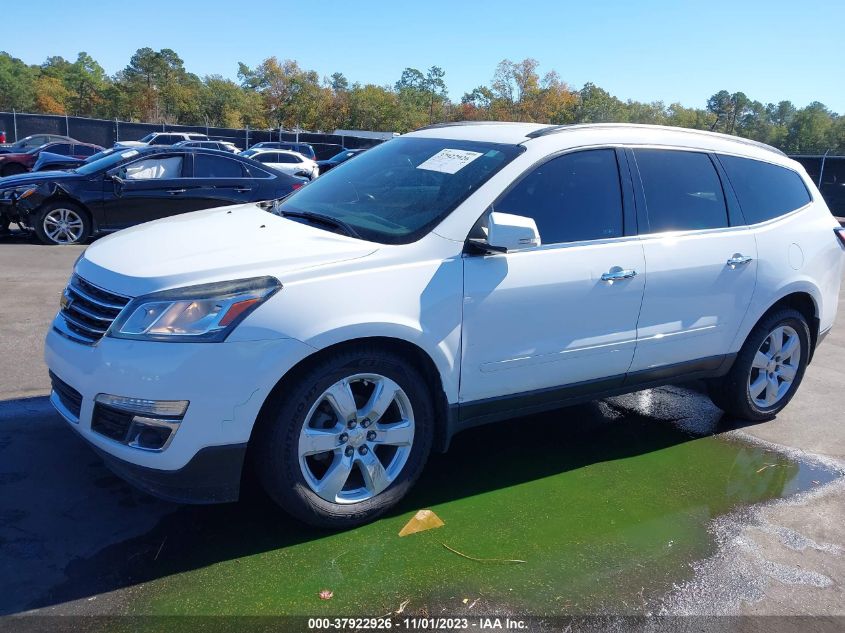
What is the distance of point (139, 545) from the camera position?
3.12 m

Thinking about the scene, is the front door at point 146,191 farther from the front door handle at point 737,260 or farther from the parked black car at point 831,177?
the parked black car at point 831,177

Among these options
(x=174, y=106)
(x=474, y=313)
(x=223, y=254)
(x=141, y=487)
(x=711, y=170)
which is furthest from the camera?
(x=174, y=106)

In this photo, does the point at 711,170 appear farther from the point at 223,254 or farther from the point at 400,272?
the point at 223,254

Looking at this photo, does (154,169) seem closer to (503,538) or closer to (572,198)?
(572,198)

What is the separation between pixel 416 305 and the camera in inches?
128

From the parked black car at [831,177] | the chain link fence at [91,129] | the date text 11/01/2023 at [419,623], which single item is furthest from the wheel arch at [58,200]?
the chain link fence at [91,129]

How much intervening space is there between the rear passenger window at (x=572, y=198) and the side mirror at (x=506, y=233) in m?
0.25

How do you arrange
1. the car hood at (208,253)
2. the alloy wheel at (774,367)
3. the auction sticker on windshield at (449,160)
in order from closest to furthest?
the car hood at (208,253), the auction sticker on windshield at (449,160), the alloy wheel at (774,367)

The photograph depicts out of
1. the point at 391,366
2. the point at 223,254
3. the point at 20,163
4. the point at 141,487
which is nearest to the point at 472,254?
the point at 391,366

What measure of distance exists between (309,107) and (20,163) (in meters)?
65.1

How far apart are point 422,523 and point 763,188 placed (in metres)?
3.17

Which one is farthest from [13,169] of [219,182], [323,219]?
[323,219]

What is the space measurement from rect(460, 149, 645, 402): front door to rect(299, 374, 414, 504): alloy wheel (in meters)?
0.39

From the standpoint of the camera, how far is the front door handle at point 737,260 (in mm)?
4363
